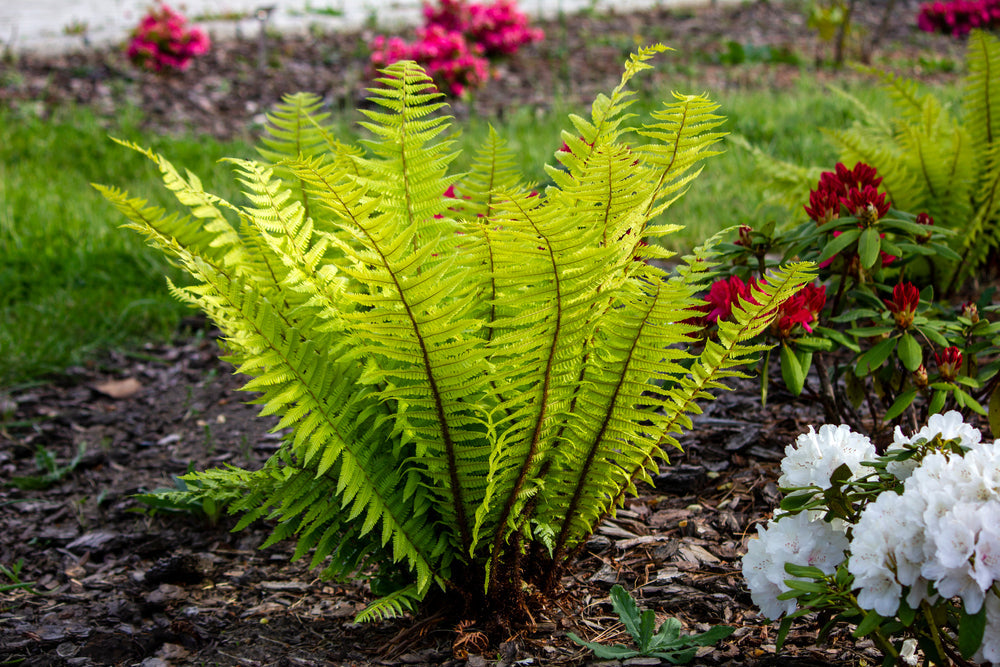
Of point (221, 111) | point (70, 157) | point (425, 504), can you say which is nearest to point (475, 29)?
point (221, 111)

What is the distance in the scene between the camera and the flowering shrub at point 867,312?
70.1 inches

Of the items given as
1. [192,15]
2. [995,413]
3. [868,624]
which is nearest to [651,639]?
[868,624]

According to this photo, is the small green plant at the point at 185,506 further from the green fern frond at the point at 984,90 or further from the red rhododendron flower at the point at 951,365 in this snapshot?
the green fern frond at the point at 984,90

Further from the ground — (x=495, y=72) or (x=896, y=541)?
(x=495, y=72)

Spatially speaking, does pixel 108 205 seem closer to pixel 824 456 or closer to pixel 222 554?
pixel 222 554

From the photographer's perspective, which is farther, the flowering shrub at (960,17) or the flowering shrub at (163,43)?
the flowering shrub at (960,17)

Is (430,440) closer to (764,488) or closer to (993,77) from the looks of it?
(764,488)

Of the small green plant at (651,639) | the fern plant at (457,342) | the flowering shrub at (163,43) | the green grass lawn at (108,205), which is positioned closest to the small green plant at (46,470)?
the green grass lawn at (108,205)

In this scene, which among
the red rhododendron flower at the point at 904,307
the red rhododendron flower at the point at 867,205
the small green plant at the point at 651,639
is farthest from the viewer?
the red rhododendron flower at the point at 867,205

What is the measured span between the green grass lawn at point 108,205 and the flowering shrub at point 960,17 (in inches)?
115

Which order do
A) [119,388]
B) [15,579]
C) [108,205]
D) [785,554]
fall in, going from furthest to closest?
[108,205]
[119,388]
[15,579]
[785,554]

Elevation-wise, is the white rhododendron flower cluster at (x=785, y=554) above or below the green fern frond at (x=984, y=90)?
below

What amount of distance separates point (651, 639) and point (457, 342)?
68 cm

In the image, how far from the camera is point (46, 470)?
2.77m
